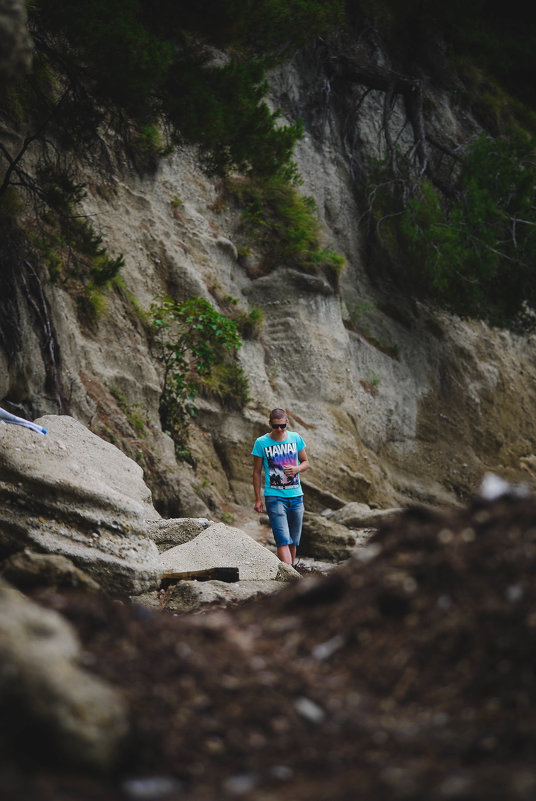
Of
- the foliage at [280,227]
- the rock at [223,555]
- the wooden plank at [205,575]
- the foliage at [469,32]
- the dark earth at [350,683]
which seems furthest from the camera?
the foliage at [469,32]

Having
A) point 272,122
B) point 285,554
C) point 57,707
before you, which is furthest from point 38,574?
point 272,122

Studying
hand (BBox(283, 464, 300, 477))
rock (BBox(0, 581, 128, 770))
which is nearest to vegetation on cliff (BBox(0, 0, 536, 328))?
hand (BBox(283, 464, 300, 477))

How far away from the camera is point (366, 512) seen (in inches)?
458

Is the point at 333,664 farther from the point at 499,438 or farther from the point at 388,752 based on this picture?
the point at 499,438

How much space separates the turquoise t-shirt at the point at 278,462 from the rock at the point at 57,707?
5.61 m

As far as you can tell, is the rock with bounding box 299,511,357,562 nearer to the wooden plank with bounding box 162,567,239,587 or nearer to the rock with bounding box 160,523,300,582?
the rock with bounding box 160,523,300,582

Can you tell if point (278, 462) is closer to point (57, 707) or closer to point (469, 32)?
point (57, 707)

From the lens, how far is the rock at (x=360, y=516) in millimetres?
11320

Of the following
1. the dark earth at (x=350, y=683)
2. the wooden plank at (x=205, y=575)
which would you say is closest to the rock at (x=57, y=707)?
the dark earth at (x=350, y=683)

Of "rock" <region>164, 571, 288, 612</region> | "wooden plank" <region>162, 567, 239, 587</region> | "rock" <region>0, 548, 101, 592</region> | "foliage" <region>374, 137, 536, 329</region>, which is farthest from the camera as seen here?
"foliage" <region>374, 137, 536, 329</region>

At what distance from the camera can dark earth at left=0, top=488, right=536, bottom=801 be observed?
189 centimetres

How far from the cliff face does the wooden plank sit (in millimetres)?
3106

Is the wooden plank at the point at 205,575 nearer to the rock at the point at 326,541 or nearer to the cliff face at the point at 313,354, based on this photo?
the cliff face at the point at 313,354

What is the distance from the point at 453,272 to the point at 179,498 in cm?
802
